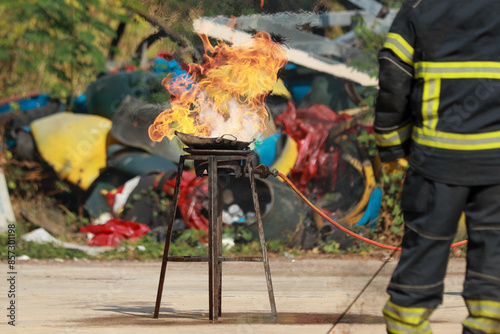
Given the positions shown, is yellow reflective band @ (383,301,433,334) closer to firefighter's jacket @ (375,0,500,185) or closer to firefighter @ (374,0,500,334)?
firefighter @ (374,0,500,334)

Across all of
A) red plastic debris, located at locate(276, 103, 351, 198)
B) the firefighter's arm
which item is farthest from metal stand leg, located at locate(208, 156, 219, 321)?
red plastic debris, located at locate(276, 103, 351, 198)

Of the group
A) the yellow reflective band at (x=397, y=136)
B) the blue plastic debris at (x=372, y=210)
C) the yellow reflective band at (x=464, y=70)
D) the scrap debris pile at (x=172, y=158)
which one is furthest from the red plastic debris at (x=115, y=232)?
the yellow reflective band at (x=464, y=70)

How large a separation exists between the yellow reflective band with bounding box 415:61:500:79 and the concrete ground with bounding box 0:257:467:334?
2.00 m

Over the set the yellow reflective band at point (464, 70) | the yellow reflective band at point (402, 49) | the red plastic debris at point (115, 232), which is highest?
the yellow reflective band at point (402, 49)

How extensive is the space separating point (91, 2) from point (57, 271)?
22.0 feet

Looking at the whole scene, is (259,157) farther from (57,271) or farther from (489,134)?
(489,134)

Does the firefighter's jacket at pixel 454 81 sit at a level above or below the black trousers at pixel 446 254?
above

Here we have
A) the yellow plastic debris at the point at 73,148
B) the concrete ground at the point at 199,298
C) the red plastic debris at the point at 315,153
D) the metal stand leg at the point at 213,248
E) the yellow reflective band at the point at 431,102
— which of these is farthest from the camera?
the yellow plastic debris at the point at 73,148

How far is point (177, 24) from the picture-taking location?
18.9 feet

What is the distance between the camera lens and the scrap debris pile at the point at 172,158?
30.4 ft

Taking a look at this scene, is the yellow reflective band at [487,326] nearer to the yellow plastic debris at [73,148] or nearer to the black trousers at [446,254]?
the black trousers at [446,254]

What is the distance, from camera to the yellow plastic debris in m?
10.6

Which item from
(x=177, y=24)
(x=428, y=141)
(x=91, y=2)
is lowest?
(x=428, y=141)

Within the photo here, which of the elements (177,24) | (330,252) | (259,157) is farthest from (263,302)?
(259,157)
